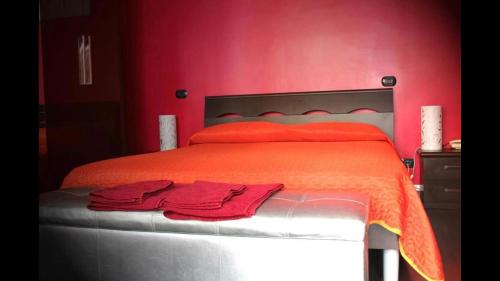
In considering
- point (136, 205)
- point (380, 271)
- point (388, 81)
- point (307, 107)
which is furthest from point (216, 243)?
point (388, 81)

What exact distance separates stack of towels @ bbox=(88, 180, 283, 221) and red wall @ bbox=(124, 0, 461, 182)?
2.10 m

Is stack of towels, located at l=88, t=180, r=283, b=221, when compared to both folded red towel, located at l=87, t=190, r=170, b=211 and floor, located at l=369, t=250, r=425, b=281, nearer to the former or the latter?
folded red towel, located at l=87, t=190, r=170, b=211

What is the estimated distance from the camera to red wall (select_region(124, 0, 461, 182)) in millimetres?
3314

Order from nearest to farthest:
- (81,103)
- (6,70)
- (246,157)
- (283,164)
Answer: (6,70) → (283,164) → (246,157) → (81,103)

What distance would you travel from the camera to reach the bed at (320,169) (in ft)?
5.31

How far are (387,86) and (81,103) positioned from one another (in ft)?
8.51

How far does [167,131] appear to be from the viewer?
3.83 metres

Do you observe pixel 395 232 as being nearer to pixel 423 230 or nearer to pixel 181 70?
pixel 423 230

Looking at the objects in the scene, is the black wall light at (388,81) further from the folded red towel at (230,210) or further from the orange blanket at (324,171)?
the folded red towel at (230,210)

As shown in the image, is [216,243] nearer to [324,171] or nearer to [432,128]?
[324,171]

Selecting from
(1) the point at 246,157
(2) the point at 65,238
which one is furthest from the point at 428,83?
(2) the point at 65,238

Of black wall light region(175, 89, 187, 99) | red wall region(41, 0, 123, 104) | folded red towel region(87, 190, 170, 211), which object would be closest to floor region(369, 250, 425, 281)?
folded red towel region(87, 190, 170, 211)

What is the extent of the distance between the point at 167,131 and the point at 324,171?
231 cm

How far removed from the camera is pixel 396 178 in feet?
5.63
